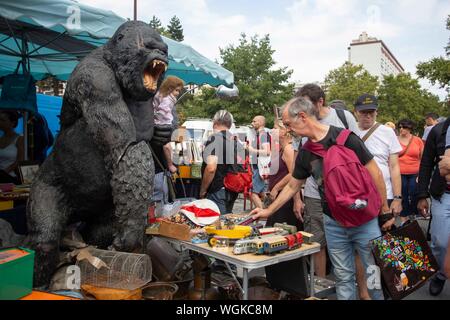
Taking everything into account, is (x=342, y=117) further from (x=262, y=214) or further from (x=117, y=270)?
(x=117, y=270)

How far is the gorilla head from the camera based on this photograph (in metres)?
2.28

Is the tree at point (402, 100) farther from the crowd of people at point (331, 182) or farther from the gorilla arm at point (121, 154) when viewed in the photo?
the gorilla arm at point (121, 154)

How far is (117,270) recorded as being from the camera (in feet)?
7.86

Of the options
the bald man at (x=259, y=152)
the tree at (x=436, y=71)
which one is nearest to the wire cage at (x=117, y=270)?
the bald man at (x=259, y=152)

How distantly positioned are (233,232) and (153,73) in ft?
3.87

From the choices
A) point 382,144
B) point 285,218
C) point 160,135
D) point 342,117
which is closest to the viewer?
point 160,135

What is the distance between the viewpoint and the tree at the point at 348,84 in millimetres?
29062

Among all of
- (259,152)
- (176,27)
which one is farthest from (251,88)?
(176,27)

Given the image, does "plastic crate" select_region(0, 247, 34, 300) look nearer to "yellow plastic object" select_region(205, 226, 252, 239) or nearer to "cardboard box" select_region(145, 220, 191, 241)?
"cardboard box" select_region(145, 220, 191, 241)

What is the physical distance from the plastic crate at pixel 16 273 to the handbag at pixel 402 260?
2.18 meters

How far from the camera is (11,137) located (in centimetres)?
466

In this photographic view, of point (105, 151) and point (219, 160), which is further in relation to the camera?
point (219, 160)

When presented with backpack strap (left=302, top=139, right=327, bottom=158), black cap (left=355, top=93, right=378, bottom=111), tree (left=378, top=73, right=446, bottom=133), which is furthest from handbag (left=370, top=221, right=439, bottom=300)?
tree (left=378, top=73, right=446, bottom=133)
